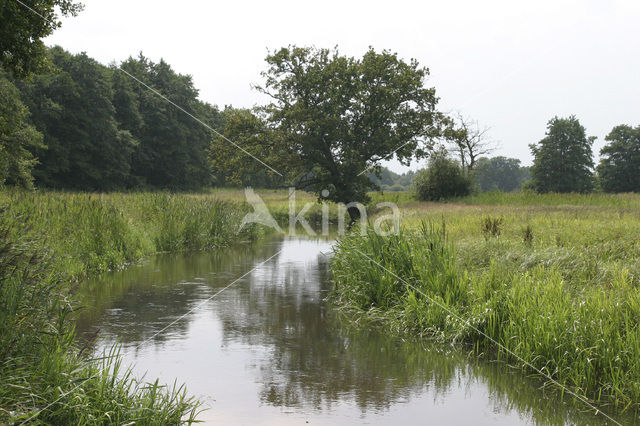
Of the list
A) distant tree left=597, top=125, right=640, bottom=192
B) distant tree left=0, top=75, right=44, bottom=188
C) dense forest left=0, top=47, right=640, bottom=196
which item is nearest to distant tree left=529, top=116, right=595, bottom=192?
dense forest left=0, top=47, right=640, bottom=196

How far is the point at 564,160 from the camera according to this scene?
59.7m

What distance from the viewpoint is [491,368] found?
6.52 metres

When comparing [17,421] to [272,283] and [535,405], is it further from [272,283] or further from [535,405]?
[272,283]

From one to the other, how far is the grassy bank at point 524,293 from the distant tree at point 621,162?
57.6 metres

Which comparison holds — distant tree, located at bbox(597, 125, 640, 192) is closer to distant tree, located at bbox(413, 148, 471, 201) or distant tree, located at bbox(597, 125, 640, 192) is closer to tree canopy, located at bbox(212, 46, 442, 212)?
distant tree, located at bbox(413, 148, 471, 201)

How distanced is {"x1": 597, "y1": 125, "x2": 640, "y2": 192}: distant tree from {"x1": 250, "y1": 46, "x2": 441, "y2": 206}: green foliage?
4227 cm

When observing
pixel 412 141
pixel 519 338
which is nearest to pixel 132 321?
pixel 519 338

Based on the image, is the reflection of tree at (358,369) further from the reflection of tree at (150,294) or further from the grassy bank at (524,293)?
the reflection of tree at (150,294)

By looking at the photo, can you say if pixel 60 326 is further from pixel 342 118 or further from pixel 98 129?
pixel 98 129

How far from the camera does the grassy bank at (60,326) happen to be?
13.3 ft

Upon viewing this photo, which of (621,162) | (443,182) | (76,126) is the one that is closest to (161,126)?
(76,126)

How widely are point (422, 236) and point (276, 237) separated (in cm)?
1549

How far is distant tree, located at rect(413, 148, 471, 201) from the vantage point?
36.1 metres

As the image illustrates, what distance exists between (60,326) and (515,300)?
17.7 ft
